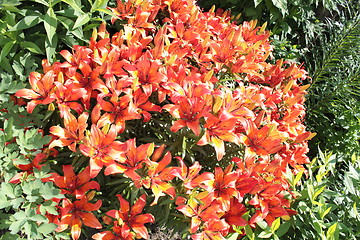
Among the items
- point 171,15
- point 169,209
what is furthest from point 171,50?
point 169,209

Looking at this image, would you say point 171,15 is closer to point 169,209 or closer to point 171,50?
point 171,50

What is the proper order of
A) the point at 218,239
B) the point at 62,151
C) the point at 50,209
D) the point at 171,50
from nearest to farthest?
the point at 50,209 → the point at 218,239 → the point at 62,151 → the point at 171,50

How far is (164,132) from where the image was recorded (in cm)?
159

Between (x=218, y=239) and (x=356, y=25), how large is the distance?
7.14 ft

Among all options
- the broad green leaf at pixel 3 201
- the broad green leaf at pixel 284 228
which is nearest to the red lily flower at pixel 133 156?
the broad green leaf at pixel 3 201

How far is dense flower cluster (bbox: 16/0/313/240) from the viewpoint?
128 centimetres

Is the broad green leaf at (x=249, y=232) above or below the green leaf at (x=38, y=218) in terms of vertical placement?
below

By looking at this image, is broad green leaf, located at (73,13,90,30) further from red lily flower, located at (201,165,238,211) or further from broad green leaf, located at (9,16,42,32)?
red lily flower, located at (201,165,238,211)

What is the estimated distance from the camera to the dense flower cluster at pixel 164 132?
4.18ft

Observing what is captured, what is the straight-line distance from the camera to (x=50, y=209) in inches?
46.6

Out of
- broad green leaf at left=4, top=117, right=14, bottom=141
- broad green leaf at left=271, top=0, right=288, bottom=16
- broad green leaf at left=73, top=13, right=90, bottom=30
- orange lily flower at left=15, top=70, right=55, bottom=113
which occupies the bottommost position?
broad green leaf at left=4, top=117, right=14, bottom=141

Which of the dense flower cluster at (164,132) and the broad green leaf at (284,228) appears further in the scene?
the broad green leaf at (284,228)

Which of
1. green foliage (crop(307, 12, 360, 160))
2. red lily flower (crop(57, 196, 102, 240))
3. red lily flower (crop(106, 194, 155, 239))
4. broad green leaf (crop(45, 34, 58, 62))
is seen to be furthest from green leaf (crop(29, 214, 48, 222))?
green foliage (crop(307, 12, 360, 160))

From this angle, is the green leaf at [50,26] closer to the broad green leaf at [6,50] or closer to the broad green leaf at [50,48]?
→ the broad green leaf at [50,48]
